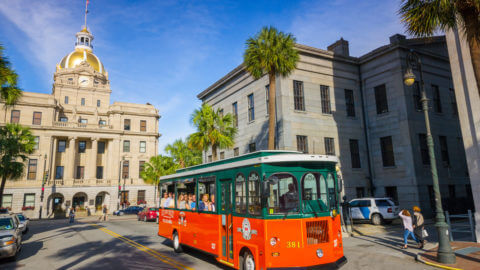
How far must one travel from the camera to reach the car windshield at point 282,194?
303 inches

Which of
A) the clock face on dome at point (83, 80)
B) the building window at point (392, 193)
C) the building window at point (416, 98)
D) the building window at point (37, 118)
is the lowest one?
the building window at point (392, 193)

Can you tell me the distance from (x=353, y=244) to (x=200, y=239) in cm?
730

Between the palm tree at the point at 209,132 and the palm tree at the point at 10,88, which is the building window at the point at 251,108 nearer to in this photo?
the palm tree at the point at 209,132

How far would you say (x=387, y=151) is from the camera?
25.7 m

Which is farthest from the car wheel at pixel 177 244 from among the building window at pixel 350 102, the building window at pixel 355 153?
the building window at pixel 350 102

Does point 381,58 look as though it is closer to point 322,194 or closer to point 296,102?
point 296,102

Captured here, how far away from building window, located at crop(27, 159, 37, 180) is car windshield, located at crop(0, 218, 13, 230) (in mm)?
41983

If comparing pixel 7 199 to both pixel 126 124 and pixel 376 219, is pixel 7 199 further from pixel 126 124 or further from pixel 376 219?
pixel 376 219

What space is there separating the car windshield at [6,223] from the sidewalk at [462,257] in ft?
51.9

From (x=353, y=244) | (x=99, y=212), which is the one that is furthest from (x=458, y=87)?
(x=99, y=212)

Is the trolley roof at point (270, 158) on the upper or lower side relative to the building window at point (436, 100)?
lower

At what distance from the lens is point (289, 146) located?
2333 cm

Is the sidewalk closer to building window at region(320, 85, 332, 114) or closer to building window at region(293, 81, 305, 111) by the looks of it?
building window at region(293, 81, 305, 111)

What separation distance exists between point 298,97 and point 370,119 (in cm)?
746
